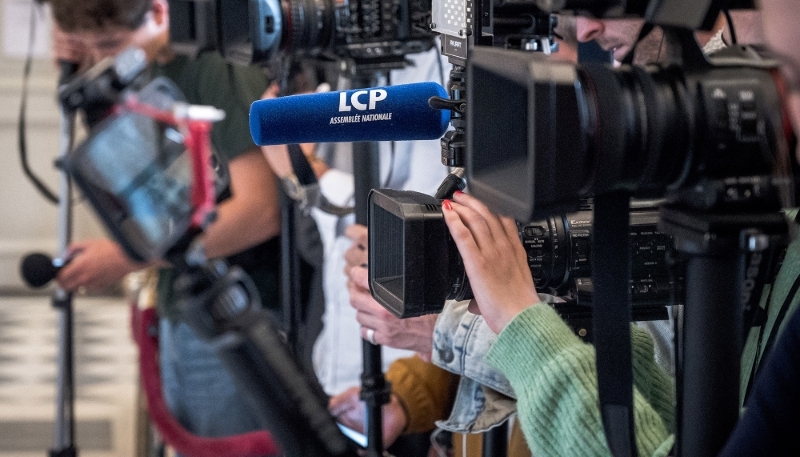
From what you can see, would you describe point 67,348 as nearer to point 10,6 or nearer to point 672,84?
point 10,6

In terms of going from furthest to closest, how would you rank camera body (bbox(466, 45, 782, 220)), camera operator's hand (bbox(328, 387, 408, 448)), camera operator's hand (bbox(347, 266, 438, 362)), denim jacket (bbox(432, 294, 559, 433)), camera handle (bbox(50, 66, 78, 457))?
camera handle (bbox(50, 66, 78, 457))
camera operator's hand (bbox(328, 387, 408, 448))
camera operator's hand (bbox(347, 266, 438, 362))
denim jacket (bbox(432, 294, 559, 433))
camera body (bbox(466, 45, 782, 220))

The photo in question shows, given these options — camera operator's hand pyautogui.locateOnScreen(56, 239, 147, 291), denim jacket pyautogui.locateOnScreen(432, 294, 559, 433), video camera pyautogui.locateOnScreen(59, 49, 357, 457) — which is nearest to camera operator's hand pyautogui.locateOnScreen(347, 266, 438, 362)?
denim jacket pyautogui.locateOnScreen(432, 294, 559, 433)

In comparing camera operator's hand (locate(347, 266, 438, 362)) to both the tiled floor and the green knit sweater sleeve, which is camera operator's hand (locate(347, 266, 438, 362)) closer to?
the green knit sweater sleeve

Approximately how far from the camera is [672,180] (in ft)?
1.99

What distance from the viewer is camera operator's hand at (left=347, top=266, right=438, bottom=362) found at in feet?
3.87

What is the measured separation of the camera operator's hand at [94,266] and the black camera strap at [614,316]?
4.97 feet

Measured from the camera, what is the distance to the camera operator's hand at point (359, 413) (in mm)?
1392

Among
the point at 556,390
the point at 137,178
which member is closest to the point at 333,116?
the point at 556,390

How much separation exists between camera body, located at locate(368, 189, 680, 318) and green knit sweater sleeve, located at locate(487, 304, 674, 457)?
64 millimetres

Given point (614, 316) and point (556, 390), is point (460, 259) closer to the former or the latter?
point (556, 390)

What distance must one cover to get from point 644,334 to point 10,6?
1681mm

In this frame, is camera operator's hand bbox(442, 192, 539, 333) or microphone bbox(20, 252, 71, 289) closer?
camera operator's hand bbox(442, 192, 539, 333)

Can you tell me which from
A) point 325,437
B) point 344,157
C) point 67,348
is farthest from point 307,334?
point 325,437

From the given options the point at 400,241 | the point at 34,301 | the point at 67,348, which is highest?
the point at 400,241
